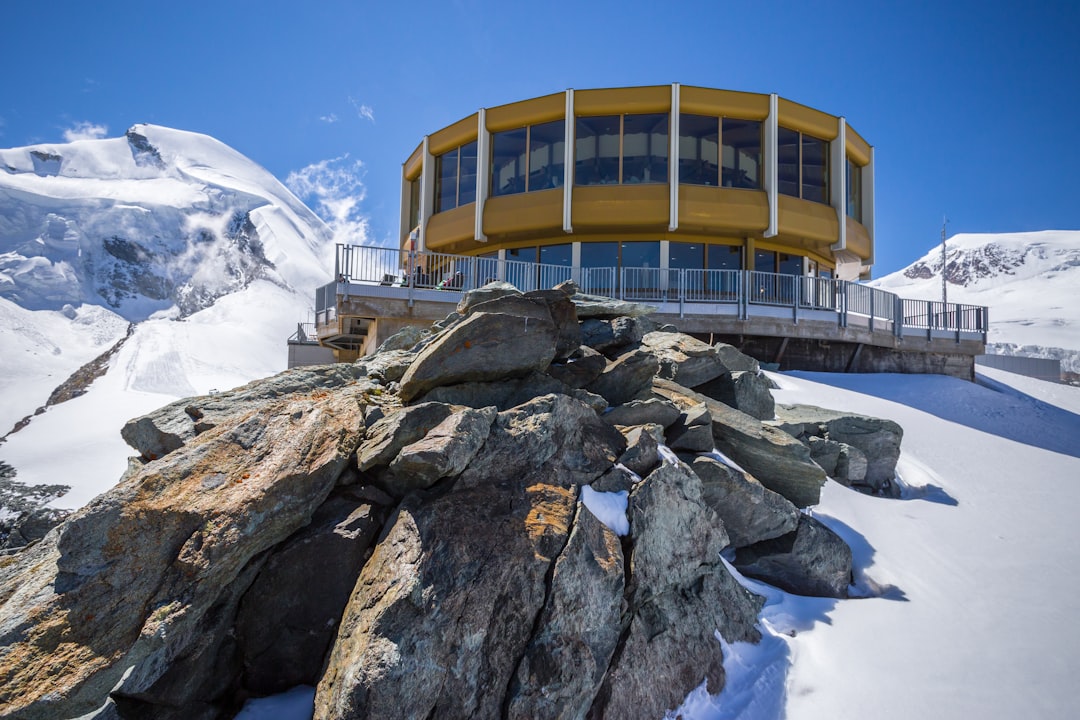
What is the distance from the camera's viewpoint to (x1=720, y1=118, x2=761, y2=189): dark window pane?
752 inches

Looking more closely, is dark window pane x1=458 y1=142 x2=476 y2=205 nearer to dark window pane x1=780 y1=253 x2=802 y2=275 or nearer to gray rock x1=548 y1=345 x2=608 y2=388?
dark window pane x1=780 y1=253 x2=802 y2=275

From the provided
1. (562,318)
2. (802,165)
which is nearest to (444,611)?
(562,318)

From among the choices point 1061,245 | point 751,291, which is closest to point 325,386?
point 751,291

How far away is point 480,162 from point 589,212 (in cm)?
446

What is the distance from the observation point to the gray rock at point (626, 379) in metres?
6.52

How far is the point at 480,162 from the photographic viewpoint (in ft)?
65.3

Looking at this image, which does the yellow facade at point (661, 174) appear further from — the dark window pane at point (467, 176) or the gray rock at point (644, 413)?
the gray rock at point (644, 413)

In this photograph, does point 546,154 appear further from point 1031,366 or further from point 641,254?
point 1031,366

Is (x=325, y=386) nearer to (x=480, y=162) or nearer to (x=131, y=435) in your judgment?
(x=131, y=435)

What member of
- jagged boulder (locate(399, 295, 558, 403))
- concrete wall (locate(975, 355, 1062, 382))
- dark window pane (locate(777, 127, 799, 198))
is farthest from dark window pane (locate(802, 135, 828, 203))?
jagged boulder (locate(399, 295, 558, 403))

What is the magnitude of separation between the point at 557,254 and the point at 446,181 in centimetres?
575

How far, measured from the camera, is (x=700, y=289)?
17.6m

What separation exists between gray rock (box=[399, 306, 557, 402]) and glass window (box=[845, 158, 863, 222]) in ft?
65.4

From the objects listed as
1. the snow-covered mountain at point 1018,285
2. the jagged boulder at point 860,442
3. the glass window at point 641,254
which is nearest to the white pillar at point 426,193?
the glass window at point 641,254
